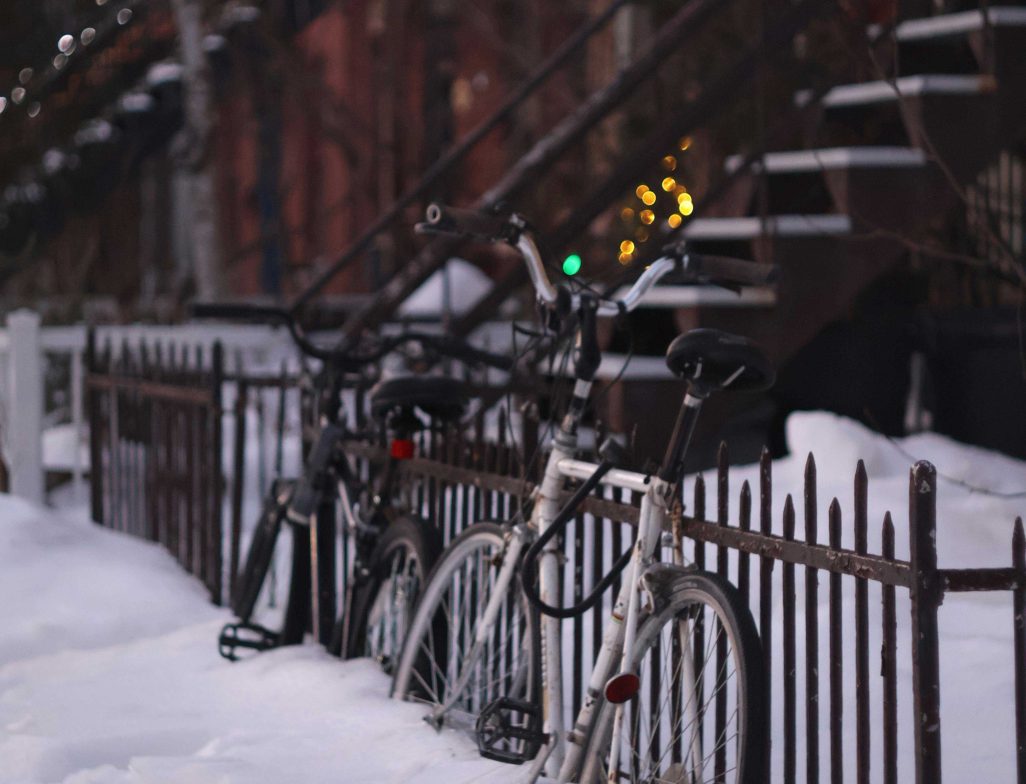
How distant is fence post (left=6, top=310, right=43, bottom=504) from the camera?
8.06 meters

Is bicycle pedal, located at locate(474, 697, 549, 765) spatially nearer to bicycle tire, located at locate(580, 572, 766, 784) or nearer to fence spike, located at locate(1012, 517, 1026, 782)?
bicycle tire, located at locate(580, 572, 766, 784)

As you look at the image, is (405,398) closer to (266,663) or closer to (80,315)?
(266,663)

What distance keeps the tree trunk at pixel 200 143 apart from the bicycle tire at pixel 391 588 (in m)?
8.03

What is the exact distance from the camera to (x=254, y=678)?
4863 mm

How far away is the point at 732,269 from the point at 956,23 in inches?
121

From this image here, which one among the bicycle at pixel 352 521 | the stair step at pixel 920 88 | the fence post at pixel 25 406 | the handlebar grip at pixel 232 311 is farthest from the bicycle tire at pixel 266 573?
the fence post at pixel 25 406

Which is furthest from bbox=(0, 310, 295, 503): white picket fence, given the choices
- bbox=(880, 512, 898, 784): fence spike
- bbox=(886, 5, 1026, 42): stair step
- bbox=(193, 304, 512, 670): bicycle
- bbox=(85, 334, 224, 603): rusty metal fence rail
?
bbox=(880, 512, 898, 784): fence spike

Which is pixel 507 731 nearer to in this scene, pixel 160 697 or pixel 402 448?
pixel 402 448

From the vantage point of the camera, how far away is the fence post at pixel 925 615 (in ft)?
8.44

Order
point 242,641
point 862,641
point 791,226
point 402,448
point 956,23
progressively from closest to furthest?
point 862,641
point 402,448
point 242,641
point 791,226
point 956,23

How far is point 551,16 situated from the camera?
1468 cm

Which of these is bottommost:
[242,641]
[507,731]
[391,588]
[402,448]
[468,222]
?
[242,641]

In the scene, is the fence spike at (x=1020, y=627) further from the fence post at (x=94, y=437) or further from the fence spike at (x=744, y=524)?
the fence post at (x=94, y=437)

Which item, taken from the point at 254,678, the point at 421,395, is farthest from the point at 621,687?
the point at 254,678
